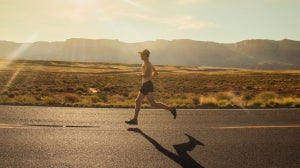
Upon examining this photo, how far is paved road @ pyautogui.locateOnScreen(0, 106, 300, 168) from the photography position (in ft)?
17.4

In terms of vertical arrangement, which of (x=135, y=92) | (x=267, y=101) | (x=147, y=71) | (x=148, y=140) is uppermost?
(x=147, y=71)

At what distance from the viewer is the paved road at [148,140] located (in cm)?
531

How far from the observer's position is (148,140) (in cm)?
672

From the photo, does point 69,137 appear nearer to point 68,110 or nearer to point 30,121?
point 30,121

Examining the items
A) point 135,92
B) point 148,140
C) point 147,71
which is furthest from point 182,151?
point 135,92

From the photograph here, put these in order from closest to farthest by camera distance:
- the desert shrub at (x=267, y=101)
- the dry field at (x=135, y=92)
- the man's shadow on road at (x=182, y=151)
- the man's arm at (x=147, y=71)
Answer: the man's shadow on road at (x=182, y=151) → the man's arm at (x=147, y=71) → the desert shrub at (x=267, y=101) → the dry field at (x=135, y=92)

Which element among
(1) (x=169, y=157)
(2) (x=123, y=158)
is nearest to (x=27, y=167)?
(2) (x=123, y=158)

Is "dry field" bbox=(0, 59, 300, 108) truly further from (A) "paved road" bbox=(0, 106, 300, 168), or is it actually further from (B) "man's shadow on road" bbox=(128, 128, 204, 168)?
(B) "man's shadow on road" bbox=(128, 128, 204, 168)

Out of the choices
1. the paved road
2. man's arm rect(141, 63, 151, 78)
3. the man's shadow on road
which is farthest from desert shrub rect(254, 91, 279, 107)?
the man's shadow on road

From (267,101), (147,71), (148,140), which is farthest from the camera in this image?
(267,101)

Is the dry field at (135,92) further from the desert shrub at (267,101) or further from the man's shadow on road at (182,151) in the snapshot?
the man's shadow on road at (182,151)

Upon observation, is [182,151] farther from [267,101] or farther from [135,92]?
[135,92]

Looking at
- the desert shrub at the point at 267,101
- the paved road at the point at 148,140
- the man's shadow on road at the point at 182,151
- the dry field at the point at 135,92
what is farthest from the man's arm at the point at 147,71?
the desert shrub at the point at 267,101

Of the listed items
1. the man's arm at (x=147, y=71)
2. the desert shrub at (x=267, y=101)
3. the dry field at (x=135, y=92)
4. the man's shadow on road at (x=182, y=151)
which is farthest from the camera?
the dry field at (x=135, y=92)
